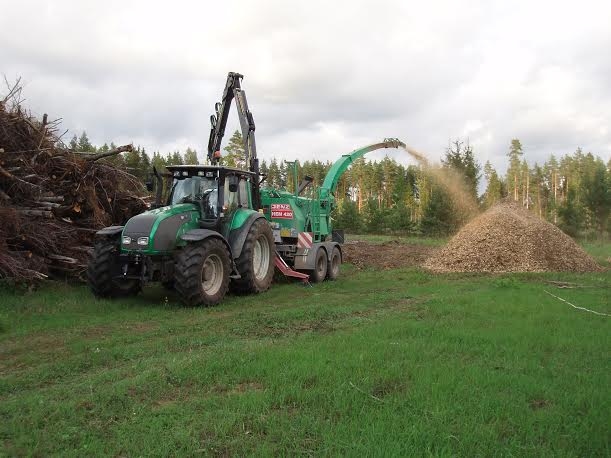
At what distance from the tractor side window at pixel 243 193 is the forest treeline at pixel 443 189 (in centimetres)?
133

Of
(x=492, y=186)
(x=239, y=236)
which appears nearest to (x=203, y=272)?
(x=239, y=236)

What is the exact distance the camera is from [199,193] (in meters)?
11.3

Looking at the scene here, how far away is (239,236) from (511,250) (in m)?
8.81

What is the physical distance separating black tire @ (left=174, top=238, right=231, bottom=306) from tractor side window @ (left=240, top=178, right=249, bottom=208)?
79.0 inches

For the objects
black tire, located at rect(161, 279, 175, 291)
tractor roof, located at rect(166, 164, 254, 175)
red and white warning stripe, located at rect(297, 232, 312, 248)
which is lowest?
black tire, located at rect(161, 279, 175, 291)

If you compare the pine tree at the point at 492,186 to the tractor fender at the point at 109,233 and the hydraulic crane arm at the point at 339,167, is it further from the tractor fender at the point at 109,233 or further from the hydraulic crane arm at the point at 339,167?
the tractor fender at the point at 109,233

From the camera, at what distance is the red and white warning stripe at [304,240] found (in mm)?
14258

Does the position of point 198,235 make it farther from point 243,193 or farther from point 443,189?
point 443,189

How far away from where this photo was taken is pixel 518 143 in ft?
227

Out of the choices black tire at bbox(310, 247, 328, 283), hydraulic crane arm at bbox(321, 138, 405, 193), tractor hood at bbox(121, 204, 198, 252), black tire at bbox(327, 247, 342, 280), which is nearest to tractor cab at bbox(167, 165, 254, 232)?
tractor hood at bbox(121, 204, 198, 252)

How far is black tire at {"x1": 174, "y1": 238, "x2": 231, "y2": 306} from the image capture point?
31.6 feet

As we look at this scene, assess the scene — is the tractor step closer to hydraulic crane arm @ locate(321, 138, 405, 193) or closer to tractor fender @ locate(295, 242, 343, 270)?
tractor fender @ locate(295, 242, 343, 270)

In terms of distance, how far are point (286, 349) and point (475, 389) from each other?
7.18ft

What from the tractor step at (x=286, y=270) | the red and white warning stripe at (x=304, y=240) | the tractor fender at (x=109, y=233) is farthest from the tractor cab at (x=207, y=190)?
the red and white warning stripe at (x=304, y=240)
